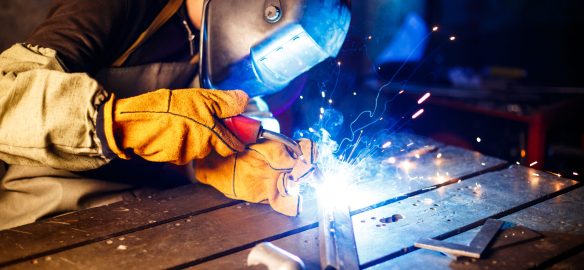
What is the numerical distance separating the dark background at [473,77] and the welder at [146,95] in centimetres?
60

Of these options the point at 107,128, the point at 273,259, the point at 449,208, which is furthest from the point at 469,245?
the point at 107,128

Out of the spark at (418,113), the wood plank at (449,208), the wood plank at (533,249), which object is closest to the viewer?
the wood plank at (533,249)

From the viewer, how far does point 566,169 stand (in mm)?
3283

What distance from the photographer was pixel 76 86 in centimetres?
140

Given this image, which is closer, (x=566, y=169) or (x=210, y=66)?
(x=210, y=66)

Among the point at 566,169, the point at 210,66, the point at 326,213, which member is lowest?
the point at 566,169

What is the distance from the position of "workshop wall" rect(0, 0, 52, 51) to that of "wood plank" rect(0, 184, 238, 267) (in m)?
1.21

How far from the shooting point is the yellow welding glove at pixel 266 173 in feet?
5.15

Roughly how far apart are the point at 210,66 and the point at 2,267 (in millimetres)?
961

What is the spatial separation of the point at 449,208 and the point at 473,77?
2698 millimetres

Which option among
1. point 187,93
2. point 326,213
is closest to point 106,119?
point 187,93

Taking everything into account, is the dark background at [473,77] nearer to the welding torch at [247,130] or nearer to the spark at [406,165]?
the spark at [406,165]

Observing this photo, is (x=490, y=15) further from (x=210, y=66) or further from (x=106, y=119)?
(x=106, y=119)

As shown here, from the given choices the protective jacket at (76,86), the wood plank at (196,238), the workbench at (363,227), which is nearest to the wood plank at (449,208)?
the workbench at (363,227)
